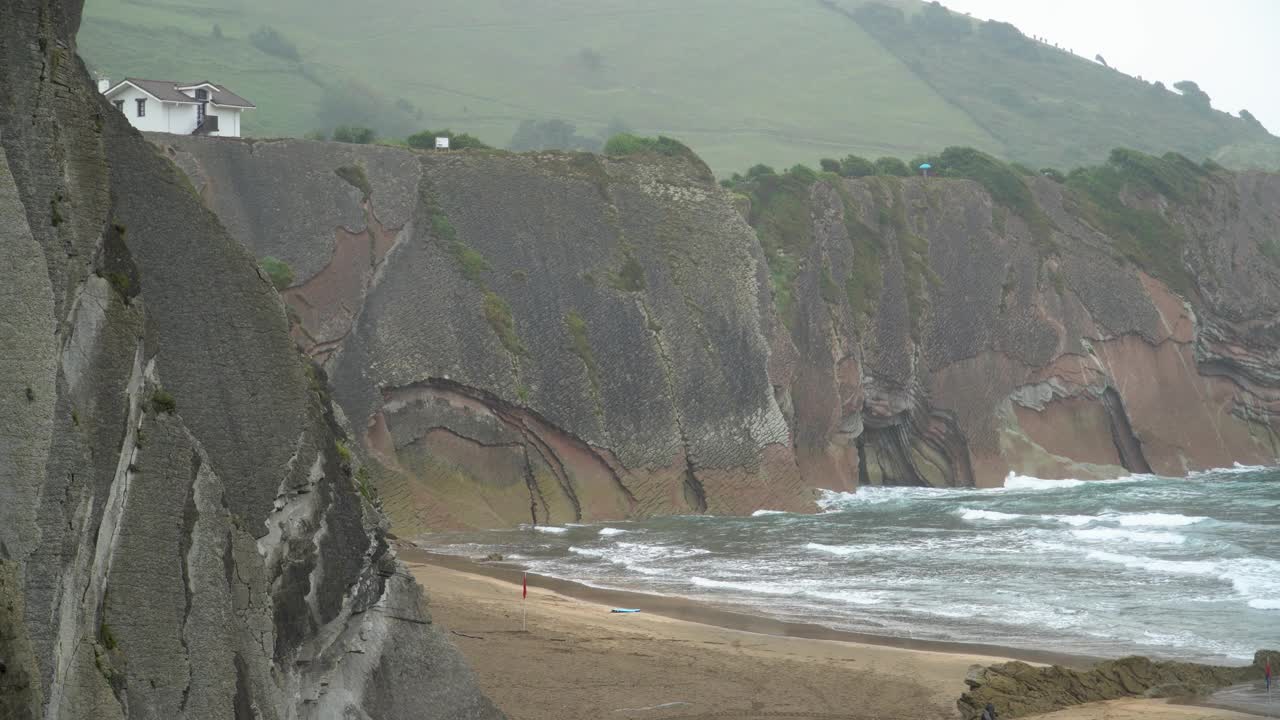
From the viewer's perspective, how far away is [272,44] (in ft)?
466

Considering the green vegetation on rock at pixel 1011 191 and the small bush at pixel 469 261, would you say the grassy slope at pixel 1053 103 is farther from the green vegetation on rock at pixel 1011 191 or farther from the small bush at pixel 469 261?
the small bush at pixel 469 261

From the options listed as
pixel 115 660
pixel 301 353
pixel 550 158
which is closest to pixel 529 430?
pixel 550 158

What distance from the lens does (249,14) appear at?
490ft

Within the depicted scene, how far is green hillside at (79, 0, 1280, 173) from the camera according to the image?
133 metres

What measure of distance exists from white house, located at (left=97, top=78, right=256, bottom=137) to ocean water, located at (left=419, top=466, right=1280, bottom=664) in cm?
2448

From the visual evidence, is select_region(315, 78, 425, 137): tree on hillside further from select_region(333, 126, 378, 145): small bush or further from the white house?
the white house

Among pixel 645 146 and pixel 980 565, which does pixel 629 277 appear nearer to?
pixel 645 146

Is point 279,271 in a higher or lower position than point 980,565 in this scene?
higher

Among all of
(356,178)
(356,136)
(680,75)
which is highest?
(680,75)

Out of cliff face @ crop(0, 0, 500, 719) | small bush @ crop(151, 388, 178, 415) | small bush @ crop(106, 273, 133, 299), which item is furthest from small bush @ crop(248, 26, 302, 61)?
small bush @ crop(106, 273, 133, 299)

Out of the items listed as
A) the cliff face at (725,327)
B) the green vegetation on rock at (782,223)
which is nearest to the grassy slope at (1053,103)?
the cliff face at (725,327)

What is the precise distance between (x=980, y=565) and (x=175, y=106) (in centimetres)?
3672

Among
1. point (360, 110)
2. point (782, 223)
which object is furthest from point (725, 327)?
point (360, 110)

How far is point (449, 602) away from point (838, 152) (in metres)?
113
